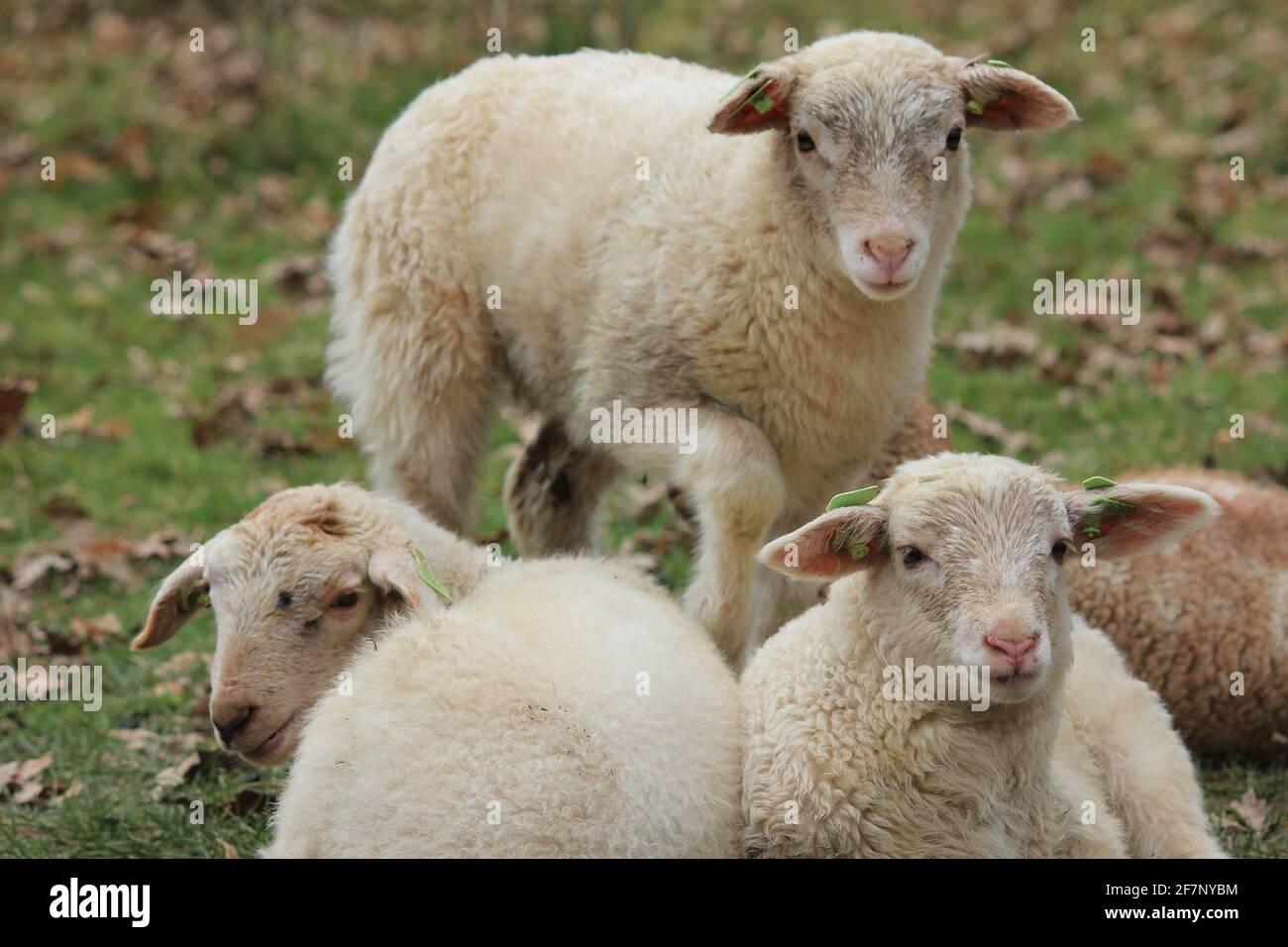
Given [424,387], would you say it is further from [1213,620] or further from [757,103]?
[1213,620]

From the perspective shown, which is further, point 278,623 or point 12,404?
point 12,404

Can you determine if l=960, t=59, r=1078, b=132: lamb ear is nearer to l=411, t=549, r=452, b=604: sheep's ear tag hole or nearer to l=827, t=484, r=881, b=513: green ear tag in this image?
l=827, t=484, r=881, b=513: green ear tag

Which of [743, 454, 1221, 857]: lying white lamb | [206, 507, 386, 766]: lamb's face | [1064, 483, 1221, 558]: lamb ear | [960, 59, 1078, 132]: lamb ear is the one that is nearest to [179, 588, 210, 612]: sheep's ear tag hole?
[206, 507, 386, 766]: lamb's face

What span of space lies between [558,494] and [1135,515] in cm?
283

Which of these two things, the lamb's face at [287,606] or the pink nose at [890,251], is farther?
the pink nose at [890,251]

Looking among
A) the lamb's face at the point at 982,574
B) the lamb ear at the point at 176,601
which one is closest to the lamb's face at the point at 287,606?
the lamb ear at the point at 176,601

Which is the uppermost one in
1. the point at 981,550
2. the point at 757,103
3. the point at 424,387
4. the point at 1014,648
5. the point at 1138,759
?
the point at 757,103

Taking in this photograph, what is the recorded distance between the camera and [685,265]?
5.49 m

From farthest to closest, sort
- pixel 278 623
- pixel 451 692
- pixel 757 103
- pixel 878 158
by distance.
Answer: pixel 757 103
pixel 878 158
pixel 278 623
pixel 451 692

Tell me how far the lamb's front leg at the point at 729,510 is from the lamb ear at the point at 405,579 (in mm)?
959

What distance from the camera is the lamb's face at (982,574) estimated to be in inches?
159

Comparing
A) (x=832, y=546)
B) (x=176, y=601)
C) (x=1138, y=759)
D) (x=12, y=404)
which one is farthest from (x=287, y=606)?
(x=12, y=404)

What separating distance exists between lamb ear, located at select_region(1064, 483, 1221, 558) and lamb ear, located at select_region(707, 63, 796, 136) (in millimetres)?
1636

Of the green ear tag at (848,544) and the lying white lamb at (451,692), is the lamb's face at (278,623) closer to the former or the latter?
the lying white lamb at (451,692)
